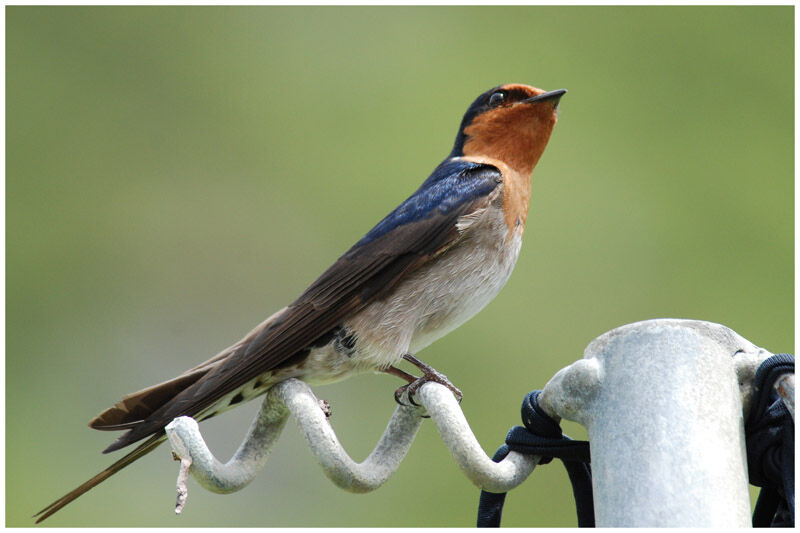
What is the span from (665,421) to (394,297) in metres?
1.51

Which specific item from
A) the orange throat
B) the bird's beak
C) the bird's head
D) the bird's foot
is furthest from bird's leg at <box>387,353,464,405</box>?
the bird's beak

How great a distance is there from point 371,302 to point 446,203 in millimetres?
461

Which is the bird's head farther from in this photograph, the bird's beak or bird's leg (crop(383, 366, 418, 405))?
bird's leg (crop(383, 366, 418, 405))

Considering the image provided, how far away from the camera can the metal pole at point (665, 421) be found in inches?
60.1

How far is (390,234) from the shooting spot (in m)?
3.14

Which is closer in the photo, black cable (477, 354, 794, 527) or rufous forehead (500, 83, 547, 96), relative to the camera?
black cable (477, 354, 794, 527)

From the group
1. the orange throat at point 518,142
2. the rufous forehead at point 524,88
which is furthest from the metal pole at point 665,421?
the rufous forehead at point 524,88

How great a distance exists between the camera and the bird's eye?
12.0 ft

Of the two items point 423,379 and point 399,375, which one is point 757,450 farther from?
point 399,375

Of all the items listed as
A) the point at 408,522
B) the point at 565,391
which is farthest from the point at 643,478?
the point at 408,522

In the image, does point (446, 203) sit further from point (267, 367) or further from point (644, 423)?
point (644, 423)

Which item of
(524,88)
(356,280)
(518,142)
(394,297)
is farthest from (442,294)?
(524,88)

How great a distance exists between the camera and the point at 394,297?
3.02 metres

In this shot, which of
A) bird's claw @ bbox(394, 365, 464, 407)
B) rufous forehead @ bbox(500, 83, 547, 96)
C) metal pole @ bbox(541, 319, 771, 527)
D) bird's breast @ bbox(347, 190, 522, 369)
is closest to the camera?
metal pole @ bbox(541, 319, 771, 527)
